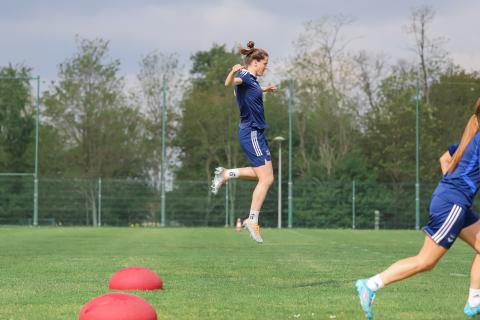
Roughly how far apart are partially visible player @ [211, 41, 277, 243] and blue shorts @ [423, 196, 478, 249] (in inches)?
191

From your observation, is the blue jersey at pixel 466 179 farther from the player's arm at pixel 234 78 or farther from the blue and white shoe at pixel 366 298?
the player's arm at pixel 234 78

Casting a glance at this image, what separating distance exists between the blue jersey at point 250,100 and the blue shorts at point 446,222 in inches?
194

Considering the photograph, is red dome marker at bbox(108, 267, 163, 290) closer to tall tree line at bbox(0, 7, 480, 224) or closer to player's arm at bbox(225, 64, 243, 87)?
player's arm at bbox(225, 64, 243, 87)

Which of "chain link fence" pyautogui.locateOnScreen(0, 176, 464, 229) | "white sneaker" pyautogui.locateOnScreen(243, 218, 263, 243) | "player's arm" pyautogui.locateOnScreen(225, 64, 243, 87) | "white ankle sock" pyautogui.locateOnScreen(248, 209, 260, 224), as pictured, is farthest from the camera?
"chain link fence" pyautogui.locateOnScreen(0, 176, 464, 229)

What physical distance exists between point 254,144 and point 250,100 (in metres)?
0.58

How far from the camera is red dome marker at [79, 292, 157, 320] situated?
6633 mm

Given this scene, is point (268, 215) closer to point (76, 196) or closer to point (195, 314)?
point (76, 196)

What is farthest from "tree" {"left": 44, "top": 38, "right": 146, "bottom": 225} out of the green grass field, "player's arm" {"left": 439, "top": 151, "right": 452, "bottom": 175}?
"player's arm" {"left": 439, "top": 151, "right": 452, "bottom": 175}

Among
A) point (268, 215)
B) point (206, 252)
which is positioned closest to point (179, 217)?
point (268, 215)

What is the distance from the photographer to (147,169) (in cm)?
5228

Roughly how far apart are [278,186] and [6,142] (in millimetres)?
19015

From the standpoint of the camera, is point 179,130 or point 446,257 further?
point 179,130

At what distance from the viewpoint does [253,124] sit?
1198 centimetres

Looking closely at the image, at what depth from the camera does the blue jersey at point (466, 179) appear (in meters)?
7.10
